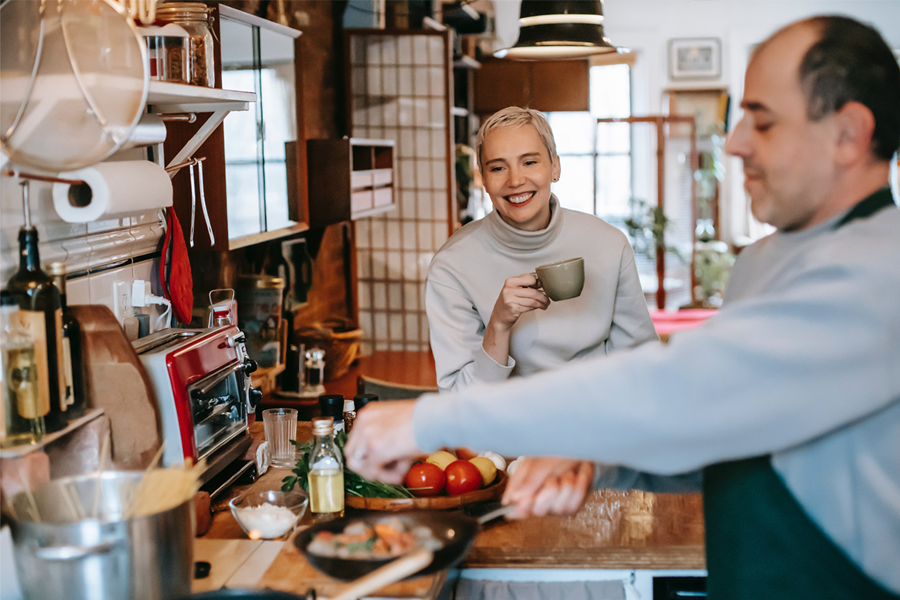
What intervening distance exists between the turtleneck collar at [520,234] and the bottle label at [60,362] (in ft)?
3.63

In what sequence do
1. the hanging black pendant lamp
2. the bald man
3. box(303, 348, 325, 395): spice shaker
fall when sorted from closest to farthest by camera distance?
1. the bald man
2. the hanging black pendant lamp
3. box(303, 348, 325, 395): spice shaker

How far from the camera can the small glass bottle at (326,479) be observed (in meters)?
1.63

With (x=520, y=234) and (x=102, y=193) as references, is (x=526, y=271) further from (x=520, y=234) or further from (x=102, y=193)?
(x=102, y=193)

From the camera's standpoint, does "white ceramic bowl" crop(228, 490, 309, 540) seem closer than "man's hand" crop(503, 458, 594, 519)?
No

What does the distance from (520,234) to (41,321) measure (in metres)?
1.17

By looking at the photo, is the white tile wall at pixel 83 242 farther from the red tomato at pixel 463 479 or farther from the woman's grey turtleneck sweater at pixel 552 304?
the red tomato at pixel 463 479

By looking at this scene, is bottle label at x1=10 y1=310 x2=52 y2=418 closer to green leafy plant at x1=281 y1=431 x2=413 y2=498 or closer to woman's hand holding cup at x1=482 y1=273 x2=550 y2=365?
green leafy plant at x1=281 y1=431 x2=413 y2=498

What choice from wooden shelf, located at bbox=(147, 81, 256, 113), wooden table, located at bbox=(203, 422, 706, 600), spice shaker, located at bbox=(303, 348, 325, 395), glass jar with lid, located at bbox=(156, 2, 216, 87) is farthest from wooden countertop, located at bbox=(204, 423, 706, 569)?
spice shaker, located at bbox=(303, 348, 325, 395)

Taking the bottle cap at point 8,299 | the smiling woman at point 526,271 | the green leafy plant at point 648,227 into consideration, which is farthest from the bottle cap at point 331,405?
the green leafy plant at point 648,227

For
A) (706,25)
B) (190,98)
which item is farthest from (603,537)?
(706,25)

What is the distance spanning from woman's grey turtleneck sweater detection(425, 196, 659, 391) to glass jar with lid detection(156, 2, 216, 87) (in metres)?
0.72

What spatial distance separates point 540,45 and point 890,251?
7.57ft

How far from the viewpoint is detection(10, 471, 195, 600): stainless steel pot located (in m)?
1.14

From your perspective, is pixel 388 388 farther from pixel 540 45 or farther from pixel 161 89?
pixel 161 89
